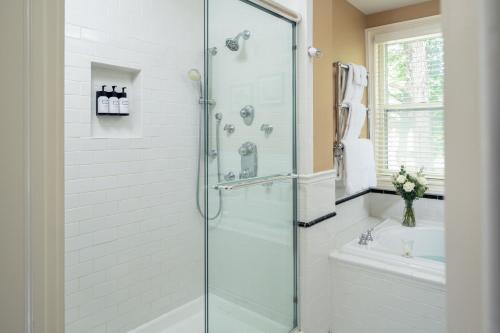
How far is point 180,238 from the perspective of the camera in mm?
2527

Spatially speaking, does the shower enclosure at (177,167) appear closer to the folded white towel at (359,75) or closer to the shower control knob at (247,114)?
the shower control knob at (247,114)

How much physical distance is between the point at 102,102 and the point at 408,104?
2.65 meters

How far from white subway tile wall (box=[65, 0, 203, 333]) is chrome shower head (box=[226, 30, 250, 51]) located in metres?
0.81

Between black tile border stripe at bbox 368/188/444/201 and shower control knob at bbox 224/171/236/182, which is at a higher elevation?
shower control knob at bbox 224/171/236/182

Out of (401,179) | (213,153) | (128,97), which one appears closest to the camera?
(213,153)

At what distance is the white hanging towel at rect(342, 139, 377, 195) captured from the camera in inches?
106

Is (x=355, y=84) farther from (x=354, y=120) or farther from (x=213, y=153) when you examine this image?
(x=213, y=153)

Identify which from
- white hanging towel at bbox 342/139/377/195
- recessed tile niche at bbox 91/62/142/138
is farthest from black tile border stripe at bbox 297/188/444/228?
recessed tile niche at bbox 91/62/142/138

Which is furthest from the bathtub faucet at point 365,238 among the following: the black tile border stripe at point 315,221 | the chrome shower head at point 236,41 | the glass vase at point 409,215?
the chrome shower head at point 236,41

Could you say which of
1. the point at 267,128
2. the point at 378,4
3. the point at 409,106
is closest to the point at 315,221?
the point at 267,128

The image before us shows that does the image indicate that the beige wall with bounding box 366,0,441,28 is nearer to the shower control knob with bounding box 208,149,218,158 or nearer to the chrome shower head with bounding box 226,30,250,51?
the chrome shower head with bounding box 226,30,250,51

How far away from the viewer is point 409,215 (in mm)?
2928

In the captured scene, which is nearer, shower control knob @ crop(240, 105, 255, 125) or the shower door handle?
the shower door handle
